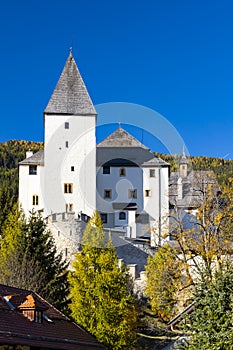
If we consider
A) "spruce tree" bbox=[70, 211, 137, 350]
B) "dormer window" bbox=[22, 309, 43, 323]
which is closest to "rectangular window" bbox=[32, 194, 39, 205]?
"spruce tree" bbox=[70, 211, 137, 350]

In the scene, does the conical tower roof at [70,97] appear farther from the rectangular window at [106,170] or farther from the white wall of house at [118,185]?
the white wall of house at [118,185]

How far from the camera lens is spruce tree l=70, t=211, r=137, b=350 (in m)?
21.9

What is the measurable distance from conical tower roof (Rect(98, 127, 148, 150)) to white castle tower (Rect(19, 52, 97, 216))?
3314 millimetres

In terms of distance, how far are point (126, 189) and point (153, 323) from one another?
1917 cm

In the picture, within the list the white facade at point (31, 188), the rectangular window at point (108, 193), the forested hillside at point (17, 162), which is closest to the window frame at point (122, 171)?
the rectangular window at point (108, 193)

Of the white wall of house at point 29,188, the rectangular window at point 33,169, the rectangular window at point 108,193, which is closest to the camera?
the white wall of house at point 29,188

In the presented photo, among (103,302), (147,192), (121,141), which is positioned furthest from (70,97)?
(103,302)

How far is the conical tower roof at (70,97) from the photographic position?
4506cm

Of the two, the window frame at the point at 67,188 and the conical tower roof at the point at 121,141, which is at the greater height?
the conical tower roof at the point at 121,141

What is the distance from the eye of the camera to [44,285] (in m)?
27.6

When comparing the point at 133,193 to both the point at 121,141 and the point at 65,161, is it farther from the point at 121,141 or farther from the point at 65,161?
the point at 65,161

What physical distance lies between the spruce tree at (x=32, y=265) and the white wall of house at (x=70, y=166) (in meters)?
10.8

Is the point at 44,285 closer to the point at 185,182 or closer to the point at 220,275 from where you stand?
the point at 220,275

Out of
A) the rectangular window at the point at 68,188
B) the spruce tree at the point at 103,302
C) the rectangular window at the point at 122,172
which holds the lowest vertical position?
the spruce tree at the point at 103,302
